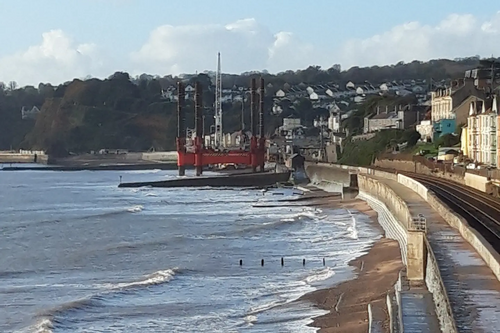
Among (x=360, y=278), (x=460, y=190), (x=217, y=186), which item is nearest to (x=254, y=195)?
(x=217, y=186)

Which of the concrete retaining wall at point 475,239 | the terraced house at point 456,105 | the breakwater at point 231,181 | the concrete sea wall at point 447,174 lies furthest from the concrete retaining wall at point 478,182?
the breakwater at point 231,181

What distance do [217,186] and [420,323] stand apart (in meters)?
69.9

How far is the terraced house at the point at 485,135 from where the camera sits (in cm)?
4662

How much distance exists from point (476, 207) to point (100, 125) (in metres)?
163

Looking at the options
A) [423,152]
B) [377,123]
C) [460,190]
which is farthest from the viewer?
[377,123]

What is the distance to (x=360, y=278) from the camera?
2448cm

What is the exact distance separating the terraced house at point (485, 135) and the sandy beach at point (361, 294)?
17790mm

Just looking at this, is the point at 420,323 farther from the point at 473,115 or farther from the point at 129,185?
the point at 129,185

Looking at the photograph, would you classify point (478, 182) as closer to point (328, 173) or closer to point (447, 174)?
point (447, 174)

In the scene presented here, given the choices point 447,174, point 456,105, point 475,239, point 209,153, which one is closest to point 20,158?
point 209,153

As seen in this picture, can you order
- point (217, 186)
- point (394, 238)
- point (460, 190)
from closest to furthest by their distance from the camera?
1. point (394, 238)
2. point (460, 190)
3. point (217, 186)

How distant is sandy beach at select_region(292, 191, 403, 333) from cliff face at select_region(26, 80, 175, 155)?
486ft

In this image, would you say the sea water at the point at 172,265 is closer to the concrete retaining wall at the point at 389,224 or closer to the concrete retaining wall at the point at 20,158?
the concrete retaining wall at the point at 389,224

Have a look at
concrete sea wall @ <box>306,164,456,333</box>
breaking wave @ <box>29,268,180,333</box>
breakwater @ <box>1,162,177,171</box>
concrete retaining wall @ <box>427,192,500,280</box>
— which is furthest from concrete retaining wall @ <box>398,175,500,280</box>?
breakwater @ <box>1,162,177,171</box>
